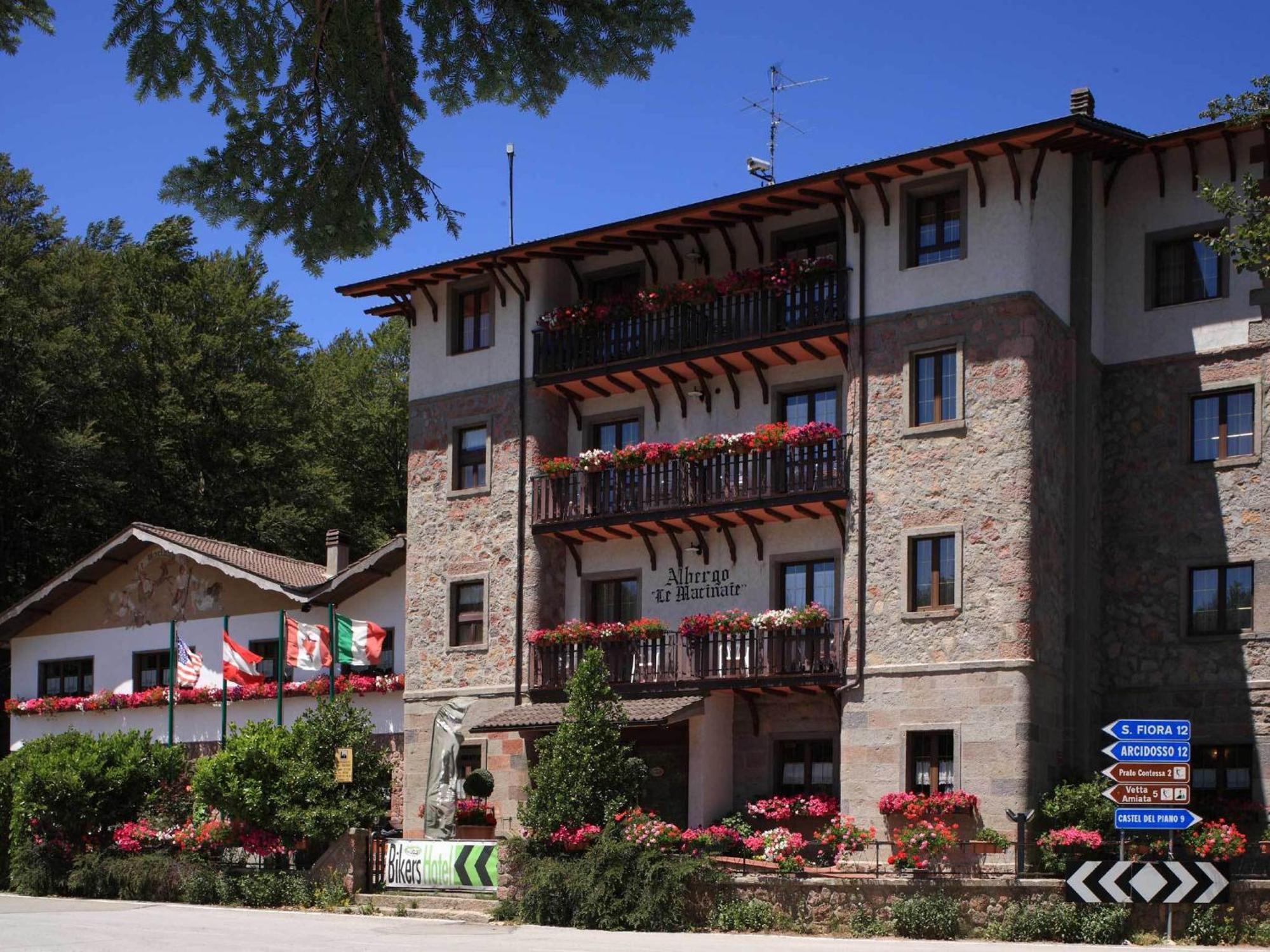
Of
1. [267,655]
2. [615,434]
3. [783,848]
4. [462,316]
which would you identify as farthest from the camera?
[267,655]

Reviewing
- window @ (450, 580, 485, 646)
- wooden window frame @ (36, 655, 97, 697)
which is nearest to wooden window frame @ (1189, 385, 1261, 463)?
window @ (450, 580, 485, 646)

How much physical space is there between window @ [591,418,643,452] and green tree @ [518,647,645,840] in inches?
245

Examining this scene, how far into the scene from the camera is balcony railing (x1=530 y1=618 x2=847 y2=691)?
32.0 m

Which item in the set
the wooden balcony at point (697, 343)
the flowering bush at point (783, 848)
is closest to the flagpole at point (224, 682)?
the wooden balcony at point (697, 343)

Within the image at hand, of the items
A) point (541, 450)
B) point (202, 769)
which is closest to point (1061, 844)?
point (541, 450)

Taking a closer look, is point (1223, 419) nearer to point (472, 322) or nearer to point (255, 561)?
point (472, 322)

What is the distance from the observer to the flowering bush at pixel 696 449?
32.8m

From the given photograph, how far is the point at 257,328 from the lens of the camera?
61.7 m

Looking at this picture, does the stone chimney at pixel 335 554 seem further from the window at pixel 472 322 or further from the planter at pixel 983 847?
the planter at pixel 983 847

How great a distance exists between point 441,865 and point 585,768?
332 cm

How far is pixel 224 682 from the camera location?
42844mm

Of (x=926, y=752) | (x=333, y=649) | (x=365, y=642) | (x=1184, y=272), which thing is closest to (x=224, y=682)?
(x=365, y=642)

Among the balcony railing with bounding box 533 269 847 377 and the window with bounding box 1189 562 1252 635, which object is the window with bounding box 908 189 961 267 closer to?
the balcony railing with bounding box 533 269 847 377

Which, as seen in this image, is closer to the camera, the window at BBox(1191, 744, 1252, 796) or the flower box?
the window at BBox(1191, 744, 1252, 796)
